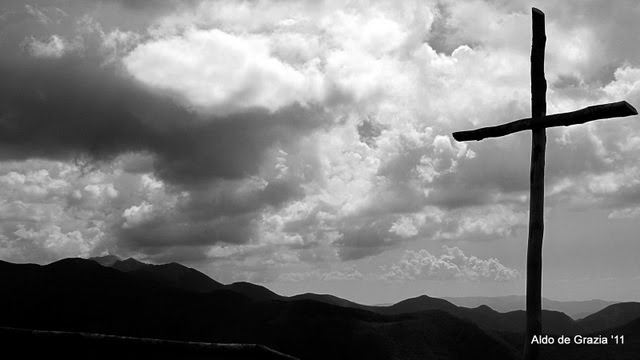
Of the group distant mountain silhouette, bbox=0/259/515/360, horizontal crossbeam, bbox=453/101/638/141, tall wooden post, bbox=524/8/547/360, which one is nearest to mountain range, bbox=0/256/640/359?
distant mountain silhouette, bbox=0/259/515/360

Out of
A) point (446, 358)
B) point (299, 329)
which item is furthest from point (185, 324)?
point (446, 358)

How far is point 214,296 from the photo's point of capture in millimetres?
155000

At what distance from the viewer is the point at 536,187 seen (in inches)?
339

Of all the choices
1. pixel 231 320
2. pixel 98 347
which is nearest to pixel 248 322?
pixel 231 320

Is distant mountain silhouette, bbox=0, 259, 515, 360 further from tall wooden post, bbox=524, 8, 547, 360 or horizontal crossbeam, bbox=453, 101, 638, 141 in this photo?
tall wooden post, bbox=524, 8, 547, 360

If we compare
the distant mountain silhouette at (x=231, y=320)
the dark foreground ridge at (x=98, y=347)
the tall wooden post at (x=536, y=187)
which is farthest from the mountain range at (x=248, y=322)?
the dark foreground ridge at (x=98, y=347)

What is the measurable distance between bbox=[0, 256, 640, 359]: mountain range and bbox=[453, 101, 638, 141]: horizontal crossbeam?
333 feet

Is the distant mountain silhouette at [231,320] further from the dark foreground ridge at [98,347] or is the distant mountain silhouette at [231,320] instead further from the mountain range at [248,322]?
the dark foreground ridge at [98,347]

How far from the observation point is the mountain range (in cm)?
11550

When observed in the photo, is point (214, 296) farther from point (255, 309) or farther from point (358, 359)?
point (358, 359)

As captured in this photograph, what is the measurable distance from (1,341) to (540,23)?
8.45 meters

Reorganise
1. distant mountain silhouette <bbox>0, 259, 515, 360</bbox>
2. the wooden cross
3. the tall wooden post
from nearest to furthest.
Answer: the wooden cross, the tall wooden post, distant mountain silhouette <bbox>0, 259, 515, 360</bbox>

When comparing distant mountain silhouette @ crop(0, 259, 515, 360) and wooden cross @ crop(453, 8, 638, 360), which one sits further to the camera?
distant mountain silhouette @ crop(0, 259, 515, 360)

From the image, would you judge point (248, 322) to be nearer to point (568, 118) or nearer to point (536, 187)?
Answer: point (536, 187)
